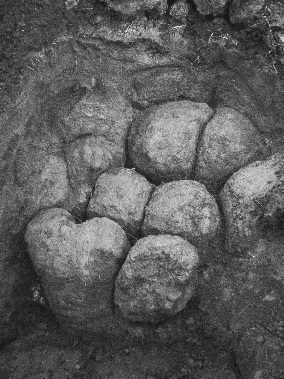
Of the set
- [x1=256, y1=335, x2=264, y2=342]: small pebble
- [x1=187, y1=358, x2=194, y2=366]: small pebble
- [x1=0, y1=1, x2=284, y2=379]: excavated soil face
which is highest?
[x1=0, y1=1, x2=284, y2=379]: excavated soil face

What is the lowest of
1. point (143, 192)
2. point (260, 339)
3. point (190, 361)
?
point (190, 361)

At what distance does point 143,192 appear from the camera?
3232 millimetres

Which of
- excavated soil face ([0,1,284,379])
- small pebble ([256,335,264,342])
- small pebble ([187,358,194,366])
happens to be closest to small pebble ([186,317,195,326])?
excavated soil face ([0,1,284,379])

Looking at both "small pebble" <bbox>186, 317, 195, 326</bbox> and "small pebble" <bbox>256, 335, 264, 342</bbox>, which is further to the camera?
"small pebble" <bbox>186, 317, 195, 326</bbox>

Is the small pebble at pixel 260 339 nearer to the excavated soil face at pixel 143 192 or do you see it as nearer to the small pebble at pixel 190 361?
the excavated soil face at pixel 143 192

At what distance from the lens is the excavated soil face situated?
9.82 feet

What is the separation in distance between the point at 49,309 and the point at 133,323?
567mm

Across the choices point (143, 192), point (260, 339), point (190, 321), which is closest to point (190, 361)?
point (190, 321)

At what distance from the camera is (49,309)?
3332 mm

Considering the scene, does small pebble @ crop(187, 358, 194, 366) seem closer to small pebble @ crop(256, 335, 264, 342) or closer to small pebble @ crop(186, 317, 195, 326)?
small pebble @ crop(186, 317, 195, 326)

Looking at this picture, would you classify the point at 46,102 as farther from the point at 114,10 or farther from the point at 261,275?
the point at 261,275

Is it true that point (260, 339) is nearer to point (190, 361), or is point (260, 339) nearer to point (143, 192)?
point (190, 361)

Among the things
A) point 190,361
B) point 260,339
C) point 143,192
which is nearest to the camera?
point 260,339

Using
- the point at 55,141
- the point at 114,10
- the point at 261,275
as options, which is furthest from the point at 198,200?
the point at 114,10
